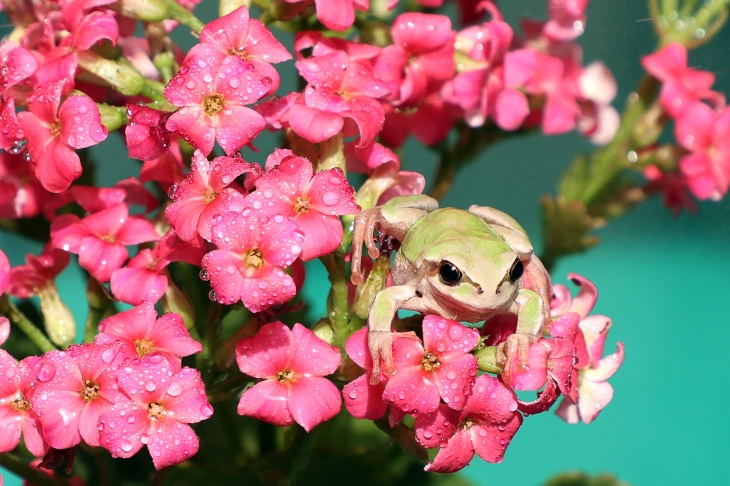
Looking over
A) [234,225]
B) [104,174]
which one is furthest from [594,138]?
[104,174]

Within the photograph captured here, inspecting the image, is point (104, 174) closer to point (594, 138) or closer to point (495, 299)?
point (594, 138)

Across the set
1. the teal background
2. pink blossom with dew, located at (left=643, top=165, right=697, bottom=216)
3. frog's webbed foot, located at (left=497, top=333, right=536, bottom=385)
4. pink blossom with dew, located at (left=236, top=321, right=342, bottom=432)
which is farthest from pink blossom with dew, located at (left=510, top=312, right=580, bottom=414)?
the teal background

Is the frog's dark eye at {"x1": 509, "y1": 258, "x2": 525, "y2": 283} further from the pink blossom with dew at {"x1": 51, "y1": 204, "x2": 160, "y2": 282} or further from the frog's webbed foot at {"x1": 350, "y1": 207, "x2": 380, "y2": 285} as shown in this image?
the pink blossom with dew at {"x1": 51, "y1": 204, "x2": 160, "y2": 282}

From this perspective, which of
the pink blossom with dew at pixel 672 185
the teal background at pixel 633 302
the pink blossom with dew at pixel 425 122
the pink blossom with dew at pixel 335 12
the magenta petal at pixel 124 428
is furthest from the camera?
the teal background at pixel 633 302

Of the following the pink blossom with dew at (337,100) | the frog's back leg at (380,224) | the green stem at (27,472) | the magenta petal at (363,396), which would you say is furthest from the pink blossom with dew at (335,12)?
the green stem at (27,472)

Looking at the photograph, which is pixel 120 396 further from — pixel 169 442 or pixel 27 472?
pixel 27 472

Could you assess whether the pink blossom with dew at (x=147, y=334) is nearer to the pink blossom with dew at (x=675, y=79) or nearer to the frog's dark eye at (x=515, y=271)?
the frog's dark eye at (x=515, y=271)

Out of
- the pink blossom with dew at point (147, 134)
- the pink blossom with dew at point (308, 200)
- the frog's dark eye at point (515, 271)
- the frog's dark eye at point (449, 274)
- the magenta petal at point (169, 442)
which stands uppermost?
the pink blossom with dew at point (147, 134)
